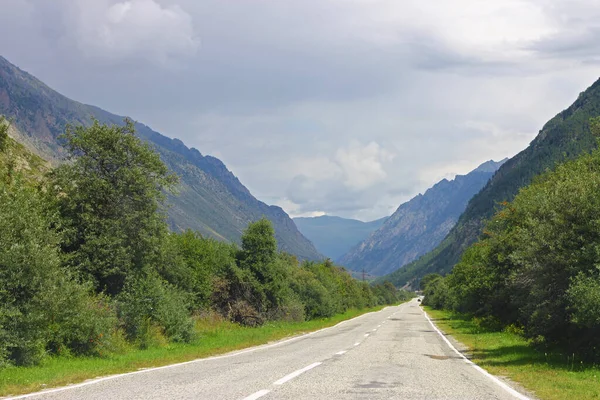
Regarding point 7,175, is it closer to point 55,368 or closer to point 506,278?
point 55,368

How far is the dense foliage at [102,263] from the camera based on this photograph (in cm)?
1683

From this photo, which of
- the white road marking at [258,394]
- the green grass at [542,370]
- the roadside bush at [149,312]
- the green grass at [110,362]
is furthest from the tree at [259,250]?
the white road marking at [258,394]

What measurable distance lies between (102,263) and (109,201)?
131 inches

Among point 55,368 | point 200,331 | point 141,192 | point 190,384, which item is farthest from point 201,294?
point 190,384

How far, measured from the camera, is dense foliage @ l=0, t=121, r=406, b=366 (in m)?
16.8

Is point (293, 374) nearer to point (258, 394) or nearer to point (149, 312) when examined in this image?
point (258, 394)

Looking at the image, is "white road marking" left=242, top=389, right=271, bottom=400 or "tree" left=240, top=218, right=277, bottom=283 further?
"tree" left=240, top=218, right=277, bottom=283

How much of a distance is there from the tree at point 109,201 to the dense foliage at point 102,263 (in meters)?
0.05

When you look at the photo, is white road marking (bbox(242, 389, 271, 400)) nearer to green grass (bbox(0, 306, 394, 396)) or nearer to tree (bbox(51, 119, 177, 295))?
green grass (bbox(0, 306, 394, 396))

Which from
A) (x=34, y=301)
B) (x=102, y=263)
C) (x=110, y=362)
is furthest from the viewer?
(x=102, y=263)

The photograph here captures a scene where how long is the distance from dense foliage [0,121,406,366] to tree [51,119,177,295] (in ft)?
0.17

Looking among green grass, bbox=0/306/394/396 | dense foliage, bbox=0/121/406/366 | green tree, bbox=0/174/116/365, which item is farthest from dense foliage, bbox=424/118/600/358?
green tree, bbox=0/174/116/365

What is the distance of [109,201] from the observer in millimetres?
26406

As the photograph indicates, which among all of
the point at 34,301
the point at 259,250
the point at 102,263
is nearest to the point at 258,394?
the point at 34,301
